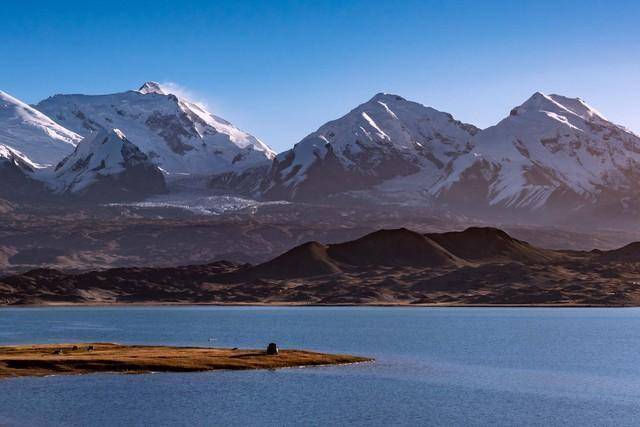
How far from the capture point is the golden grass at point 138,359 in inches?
4793

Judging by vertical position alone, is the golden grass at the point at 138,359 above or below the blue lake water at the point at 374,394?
above

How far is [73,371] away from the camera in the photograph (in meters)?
121

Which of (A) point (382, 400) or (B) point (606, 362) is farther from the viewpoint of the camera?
(B) point (606, 362)

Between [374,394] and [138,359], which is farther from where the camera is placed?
[138,359]

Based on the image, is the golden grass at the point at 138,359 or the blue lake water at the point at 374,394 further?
the golden grass at the point at 138,359

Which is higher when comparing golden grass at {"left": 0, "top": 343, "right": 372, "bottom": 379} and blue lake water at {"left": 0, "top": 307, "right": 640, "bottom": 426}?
golden grass at {"left": 0, "top": 343, "right": 372, "bottom": 379}

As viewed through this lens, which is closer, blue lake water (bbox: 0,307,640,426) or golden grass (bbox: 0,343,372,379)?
blue lake water (bbox: 0,307,640,426)

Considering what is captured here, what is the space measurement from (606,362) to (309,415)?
5848 centimetres

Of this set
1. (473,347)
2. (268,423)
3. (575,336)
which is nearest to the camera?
(268,423)

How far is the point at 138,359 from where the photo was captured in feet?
418

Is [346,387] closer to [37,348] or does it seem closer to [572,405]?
[572,405]

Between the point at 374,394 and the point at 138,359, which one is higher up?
the point at 138,359

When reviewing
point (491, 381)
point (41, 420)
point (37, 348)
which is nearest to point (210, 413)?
point (41, 420)

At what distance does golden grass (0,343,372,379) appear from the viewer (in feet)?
399
